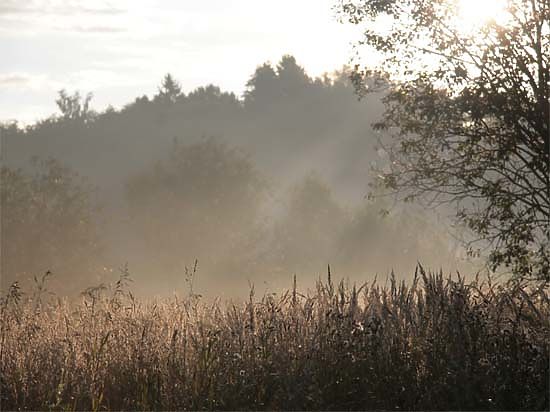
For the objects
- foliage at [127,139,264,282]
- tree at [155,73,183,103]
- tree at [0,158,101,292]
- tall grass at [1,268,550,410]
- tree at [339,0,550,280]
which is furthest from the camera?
tree at [155,73,183,103]

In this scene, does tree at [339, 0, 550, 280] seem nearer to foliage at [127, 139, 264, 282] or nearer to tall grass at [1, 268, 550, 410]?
tall grass at [1, 268, 550, 410]

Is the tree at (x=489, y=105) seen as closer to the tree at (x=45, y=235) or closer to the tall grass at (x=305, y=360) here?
the tall grass at (x=305, y=360)

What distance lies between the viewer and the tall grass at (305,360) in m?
8.81

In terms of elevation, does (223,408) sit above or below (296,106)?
below

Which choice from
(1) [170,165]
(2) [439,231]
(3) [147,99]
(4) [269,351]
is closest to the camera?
(4) [269,351]

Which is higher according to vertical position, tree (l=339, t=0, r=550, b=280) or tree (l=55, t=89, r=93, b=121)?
tree (l=55, t=89, r=93, b=121)

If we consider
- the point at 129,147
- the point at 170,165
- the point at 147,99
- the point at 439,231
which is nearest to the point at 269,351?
the point at 170,165

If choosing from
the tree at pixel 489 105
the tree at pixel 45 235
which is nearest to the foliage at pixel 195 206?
the tree at pixel 45 235

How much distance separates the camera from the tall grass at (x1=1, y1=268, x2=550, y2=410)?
28.9 ft

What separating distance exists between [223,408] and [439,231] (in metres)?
65.1

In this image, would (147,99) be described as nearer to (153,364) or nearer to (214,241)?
(214,241)

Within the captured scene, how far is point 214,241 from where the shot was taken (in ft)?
207

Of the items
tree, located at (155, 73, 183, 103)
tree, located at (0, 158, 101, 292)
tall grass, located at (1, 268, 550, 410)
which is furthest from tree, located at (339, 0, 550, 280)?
tree, located at (155, 73, 183, 103)

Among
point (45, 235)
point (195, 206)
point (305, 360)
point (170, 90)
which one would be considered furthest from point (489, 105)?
point (170, 90)
